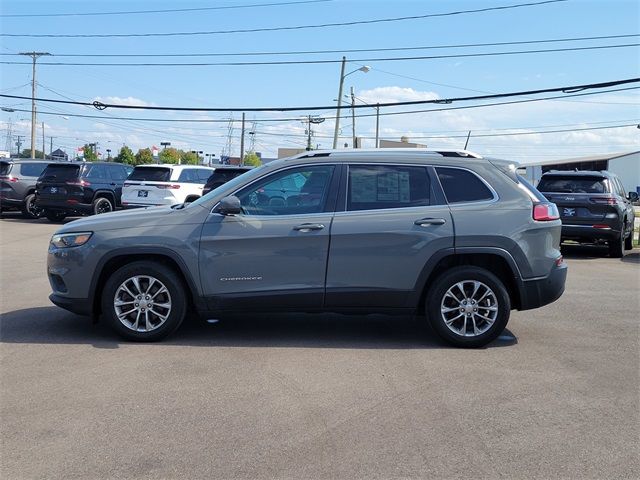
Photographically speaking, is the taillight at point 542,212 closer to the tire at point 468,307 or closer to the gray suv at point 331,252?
the gray suv at point 331,252

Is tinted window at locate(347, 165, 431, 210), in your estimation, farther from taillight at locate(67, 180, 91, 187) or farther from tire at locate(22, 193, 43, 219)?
tire at locate(22, 193, 43, 219)

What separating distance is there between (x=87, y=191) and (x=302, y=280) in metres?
15.4

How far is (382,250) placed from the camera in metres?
6.03

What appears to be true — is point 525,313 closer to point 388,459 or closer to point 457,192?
point 457,192

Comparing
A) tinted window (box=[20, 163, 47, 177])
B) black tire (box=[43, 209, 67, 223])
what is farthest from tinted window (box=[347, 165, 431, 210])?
tinted window (box=[20, 163, 47, 177])

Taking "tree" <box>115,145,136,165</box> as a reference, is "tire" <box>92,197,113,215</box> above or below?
below

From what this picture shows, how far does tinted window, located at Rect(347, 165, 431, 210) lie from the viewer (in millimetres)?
6188

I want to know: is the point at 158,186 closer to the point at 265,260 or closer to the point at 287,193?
the point at 287,193

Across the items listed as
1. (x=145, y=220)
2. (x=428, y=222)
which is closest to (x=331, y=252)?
(x=428, y=222)

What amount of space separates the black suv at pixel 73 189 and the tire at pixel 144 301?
47.2 feet

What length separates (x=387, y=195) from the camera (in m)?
6.22

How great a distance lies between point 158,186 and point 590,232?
11.0 meters

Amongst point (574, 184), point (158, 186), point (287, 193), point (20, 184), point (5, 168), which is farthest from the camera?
point (20, 184)

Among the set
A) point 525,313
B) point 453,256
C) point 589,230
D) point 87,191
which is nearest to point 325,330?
point 453,256
